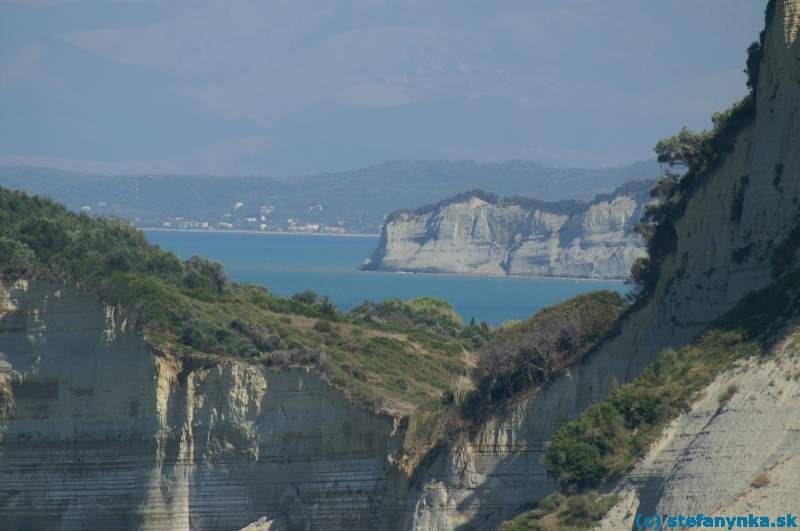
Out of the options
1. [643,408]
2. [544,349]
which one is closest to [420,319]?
[544,349]

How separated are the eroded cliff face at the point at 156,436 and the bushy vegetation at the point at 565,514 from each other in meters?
7.84

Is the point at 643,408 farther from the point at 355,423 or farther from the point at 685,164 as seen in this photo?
the point at 685,164

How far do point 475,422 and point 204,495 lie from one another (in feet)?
30.2

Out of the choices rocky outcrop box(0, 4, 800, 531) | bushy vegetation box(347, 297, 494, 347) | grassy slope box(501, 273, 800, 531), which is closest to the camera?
rocky outcrop box(0, 4, 800, 531)

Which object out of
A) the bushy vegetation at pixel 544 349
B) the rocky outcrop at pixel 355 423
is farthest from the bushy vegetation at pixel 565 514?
the bushy vegetation at pixel 544 349

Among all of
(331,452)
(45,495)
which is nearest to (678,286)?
(331,452)

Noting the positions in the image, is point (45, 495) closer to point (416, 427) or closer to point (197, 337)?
point (197, 337)

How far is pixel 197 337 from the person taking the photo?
5612 cm

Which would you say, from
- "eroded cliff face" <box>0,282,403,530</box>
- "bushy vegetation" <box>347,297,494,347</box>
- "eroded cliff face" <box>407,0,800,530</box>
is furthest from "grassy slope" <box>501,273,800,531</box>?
"bushy vegetation" <box>347,297,494,347</box>

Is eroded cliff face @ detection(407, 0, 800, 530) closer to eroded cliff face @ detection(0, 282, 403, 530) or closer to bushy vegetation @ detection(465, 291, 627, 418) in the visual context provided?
bushy vegetation @ detection(465, 291, 627, 418)

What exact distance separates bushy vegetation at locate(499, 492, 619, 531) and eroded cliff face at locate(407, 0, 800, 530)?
155 cm

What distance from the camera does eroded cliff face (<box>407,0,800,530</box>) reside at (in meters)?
42.5

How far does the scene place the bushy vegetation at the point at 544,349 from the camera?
154 feet

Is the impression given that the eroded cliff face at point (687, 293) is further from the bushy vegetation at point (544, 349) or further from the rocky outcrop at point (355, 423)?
the bushy vegetation at point (544, 349)
